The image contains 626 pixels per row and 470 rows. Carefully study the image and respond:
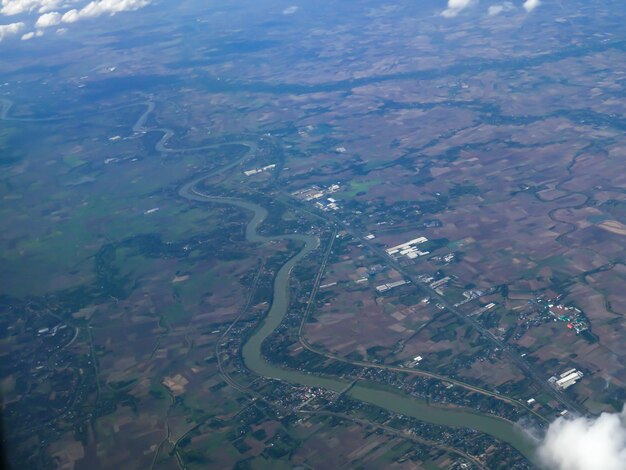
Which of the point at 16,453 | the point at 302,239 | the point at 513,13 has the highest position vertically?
the point at 16,453

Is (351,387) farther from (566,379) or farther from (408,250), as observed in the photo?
(408,250)

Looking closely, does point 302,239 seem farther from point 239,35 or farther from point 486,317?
point 239,35

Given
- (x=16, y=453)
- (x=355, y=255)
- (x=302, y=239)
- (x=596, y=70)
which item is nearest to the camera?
(x=16, y=453)

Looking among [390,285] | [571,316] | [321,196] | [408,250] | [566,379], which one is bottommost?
[321,196]

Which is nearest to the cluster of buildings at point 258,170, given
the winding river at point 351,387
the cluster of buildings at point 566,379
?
the winding river at point 351,387

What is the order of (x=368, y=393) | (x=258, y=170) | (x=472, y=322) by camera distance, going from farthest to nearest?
(x=258, y=170) < (x=472, y=322) < (x=368, y=393)

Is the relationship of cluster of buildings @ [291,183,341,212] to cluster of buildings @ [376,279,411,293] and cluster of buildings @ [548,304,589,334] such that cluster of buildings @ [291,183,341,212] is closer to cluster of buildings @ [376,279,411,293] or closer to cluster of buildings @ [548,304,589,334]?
cluster of buildings @ [376,279,411,293]

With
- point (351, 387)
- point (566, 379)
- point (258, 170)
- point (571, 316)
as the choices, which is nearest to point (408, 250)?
point (571, 316)

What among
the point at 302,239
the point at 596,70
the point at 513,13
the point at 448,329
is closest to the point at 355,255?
the point at 302,239
